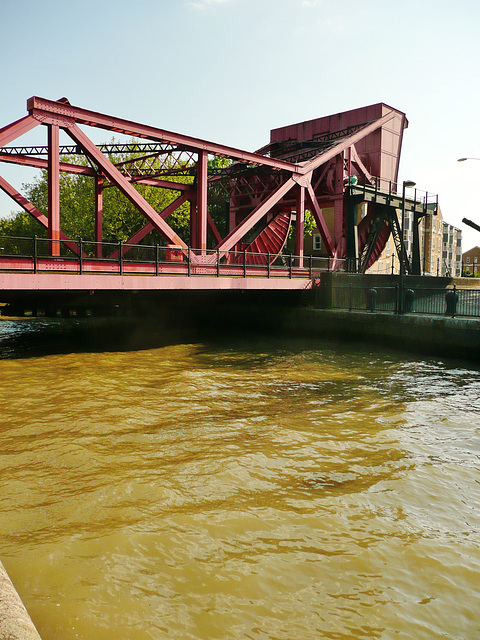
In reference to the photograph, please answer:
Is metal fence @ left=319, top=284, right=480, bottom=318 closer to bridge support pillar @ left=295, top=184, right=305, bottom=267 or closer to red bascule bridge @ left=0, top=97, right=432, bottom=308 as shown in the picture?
red bascule bridge @ left=0, top=97, right=432, bottom=308

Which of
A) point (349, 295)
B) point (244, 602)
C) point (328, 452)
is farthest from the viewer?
point (349, 295)

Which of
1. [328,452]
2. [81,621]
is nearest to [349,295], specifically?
[328,452]

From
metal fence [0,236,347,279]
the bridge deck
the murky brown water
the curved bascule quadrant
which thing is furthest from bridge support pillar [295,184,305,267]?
the murky brown water

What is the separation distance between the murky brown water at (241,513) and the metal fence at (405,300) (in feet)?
26.1

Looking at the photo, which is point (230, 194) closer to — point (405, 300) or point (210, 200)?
point (210, 200)

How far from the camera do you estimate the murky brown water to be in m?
3.98

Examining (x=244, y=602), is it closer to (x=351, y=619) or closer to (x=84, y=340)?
(x=351, y=619)

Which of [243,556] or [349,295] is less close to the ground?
[349,295]

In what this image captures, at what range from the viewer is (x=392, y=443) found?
8156mm

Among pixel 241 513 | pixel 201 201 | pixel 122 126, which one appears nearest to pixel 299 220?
pixel 201 201

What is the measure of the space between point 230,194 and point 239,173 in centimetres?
579

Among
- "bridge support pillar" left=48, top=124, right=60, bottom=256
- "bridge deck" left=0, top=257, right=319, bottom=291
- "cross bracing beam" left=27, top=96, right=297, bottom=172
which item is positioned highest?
"cross bracing beam" left=27, top=96, right=297, bottom=172

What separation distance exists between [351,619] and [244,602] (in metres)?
0.91

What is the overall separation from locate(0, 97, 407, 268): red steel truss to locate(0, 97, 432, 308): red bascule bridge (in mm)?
64
